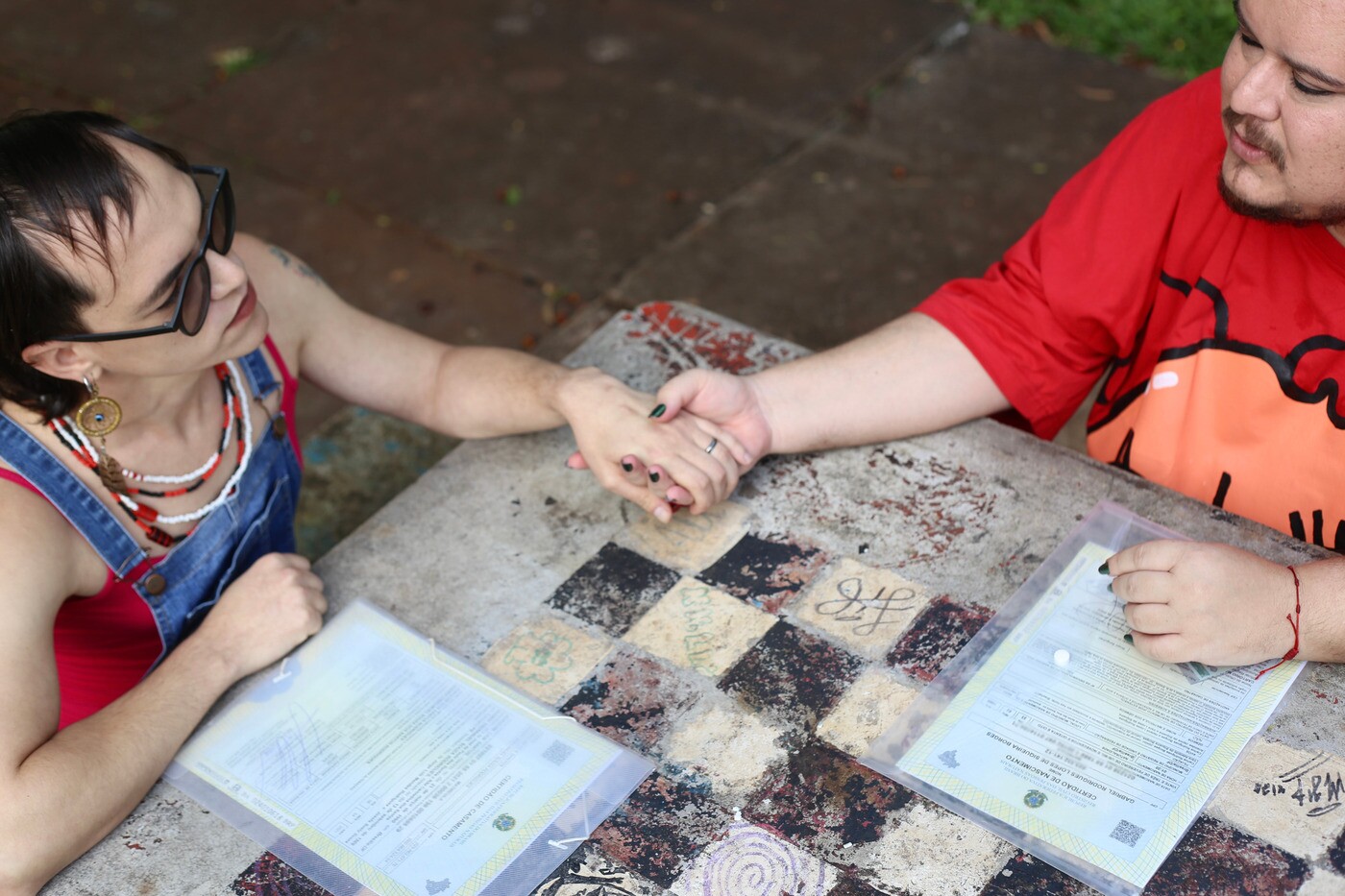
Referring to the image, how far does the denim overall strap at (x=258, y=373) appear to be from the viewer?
198 cm

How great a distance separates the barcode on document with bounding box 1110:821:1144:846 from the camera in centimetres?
134

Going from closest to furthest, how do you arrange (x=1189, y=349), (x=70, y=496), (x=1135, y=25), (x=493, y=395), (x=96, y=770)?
1. (x=96, y=770)
2. (x=70, y=496)
3. (x=1189, y=349)
4. (x=493, y=395)
5. (x=1135, y=25)

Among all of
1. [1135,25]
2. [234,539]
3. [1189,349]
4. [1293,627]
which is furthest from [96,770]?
[1135,25]

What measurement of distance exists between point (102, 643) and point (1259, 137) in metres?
1.73

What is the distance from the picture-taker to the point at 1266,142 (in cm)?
Answer: 156

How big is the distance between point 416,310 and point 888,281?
1.42 meters

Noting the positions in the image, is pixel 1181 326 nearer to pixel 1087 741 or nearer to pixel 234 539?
pixel 1087 741

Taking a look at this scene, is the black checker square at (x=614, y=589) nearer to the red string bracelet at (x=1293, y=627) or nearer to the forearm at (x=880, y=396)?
the forearm at (x=880, y=396)

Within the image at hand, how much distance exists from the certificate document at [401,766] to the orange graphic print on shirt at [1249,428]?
930 mm

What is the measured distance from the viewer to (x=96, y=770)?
1452 millimetres

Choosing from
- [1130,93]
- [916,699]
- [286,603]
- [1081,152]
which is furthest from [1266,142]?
[1130,93]

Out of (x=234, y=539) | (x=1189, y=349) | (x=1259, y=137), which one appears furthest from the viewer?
(x=234, y=539)

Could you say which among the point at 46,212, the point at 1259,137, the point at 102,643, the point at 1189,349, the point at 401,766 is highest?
the point at 1259,137

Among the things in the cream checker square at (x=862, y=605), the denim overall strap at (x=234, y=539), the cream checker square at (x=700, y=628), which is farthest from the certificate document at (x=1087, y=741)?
the denim overall strap at (x=234, y=539)
